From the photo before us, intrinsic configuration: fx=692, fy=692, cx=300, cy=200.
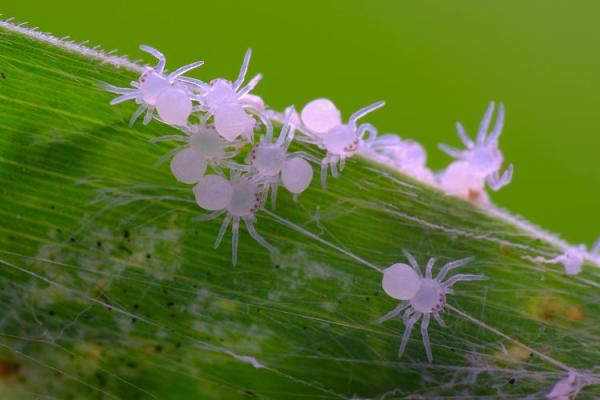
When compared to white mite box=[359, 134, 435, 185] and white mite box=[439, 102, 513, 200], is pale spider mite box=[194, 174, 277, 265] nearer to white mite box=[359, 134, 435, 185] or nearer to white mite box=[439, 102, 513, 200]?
white mite box=[359, 134, 435, 185]

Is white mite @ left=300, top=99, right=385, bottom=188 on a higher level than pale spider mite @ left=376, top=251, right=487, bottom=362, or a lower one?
higher

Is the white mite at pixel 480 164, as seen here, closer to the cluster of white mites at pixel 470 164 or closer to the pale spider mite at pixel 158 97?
the cluster of white mites at pixel 470 164

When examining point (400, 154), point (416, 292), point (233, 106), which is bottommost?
point (416, 292)

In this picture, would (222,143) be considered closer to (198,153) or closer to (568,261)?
(198,153)

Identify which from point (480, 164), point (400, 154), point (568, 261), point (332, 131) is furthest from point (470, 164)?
point (332, 131)

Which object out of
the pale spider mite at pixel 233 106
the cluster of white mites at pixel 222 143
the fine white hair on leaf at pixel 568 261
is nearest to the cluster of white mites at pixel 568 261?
the fine white hair on leaf at pixel 568 261

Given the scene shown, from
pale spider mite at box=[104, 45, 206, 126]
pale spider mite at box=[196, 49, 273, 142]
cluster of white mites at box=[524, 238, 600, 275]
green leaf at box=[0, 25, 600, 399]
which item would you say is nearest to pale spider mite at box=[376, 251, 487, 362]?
green leaf at box=[0, 25, 600, 399]

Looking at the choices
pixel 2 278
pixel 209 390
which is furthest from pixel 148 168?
pixel 209 390
